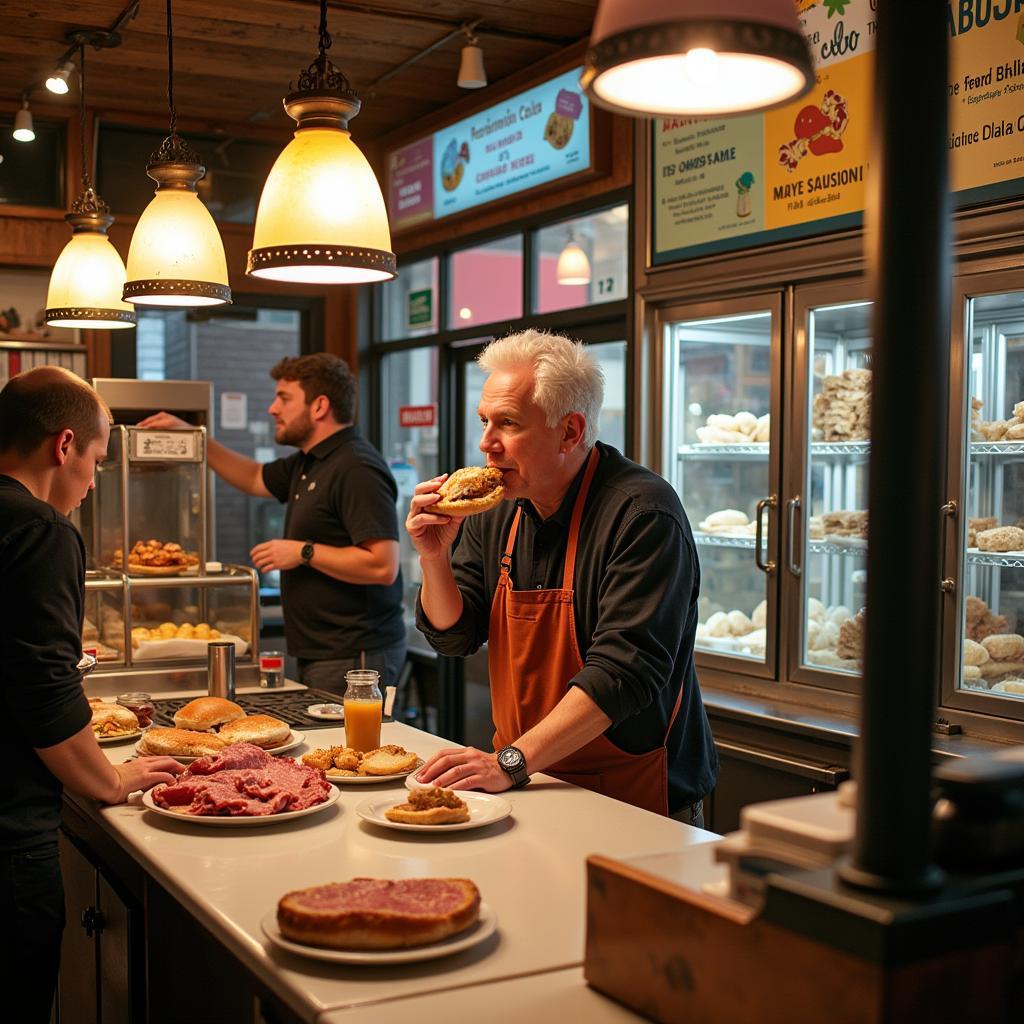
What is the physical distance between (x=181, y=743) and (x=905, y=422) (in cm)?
204

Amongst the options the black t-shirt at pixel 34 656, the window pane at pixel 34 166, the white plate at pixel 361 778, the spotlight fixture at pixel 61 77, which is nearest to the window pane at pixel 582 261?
the spotlight fixture at pixel 61 77

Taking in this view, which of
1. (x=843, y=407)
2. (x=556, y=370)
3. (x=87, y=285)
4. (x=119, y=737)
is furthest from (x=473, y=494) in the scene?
(x=87, y=285)

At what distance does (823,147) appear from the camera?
4090 millimetres

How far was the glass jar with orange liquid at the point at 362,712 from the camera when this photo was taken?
2.81 metres

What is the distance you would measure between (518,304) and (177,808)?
13.2ft

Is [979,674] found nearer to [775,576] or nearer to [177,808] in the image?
[775,576]

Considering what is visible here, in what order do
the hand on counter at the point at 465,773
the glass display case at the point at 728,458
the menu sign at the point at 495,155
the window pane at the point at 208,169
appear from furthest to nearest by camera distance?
1. the window pane at the point at 208,169
2. the menu sign at the point at 495,155
3. the glass display case at the point at 728,458
4. the hand on counter at the point at 465,773

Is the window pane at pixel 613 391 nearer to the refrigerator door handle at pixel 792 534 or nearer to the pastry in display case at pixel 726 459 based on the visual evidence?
the pastry in display case at pixel 726 459

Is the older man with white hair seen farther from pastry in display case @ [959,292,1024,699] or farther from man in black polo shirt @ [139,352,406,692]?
man in black polo shirt @ [139,352,406,692]

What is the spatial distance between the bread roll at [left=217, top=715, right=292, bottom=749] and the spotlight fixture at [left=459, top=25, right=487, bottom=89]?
330cm

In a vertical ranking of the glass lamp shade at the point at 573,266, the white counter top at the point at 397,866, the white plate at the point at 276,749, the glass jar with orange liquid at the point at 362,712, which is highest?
the glass lamp shade at the point at 573,266

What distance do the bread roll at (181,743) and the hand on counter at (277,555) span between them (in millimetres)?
1551

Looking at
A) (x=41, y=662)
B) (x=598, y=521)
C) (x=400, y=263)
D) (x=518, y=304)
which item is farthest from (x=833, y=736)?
(x=400, y=263)

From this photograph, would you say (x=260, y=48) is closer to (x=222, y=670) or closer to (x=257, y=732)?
(x=222, y=670)
